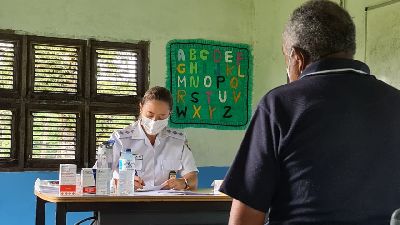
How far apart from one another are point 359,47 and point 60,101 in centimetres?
230

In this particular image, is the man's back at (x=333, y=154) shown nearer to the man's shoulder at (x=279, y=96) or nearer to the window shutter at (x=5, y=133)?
the man's shoulder at (x=279, y=96)

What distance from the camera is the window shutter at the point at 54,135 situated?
14.2ft

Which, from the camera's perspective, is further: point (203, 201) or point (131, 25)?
point (131, 25)

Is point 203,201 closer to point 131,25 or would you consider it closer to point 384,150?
point 384,150

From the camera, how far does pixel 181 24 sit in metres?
4.79

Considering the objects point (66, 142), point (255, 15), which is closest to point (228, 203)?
point (66, 142)

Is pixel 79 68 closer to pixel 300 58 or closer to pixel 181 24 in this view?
pixel 181 24

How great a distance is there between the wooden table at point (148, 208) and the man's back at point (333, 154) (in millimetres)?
1425

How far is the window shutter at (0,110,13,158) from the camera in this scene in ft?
13.8

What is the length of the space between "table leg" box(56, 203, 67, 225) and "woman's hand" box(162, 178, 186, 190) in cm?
79

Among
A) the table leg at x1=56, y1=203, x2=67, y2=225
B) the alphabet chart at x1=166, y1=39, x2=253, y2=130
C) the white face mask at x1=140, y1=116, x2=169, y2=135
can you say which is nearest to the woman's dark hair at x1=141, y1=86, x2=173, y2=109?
the white face mask at x1=140, y1=116, x2=169, y2=135

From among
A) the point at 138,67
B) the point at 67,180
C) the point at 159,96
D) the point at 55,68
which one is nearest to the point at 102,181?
the point at 67,180

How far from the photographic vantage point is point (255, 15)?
16.6 feet

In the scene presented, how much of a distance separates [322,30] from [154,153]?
2354 millimetres
